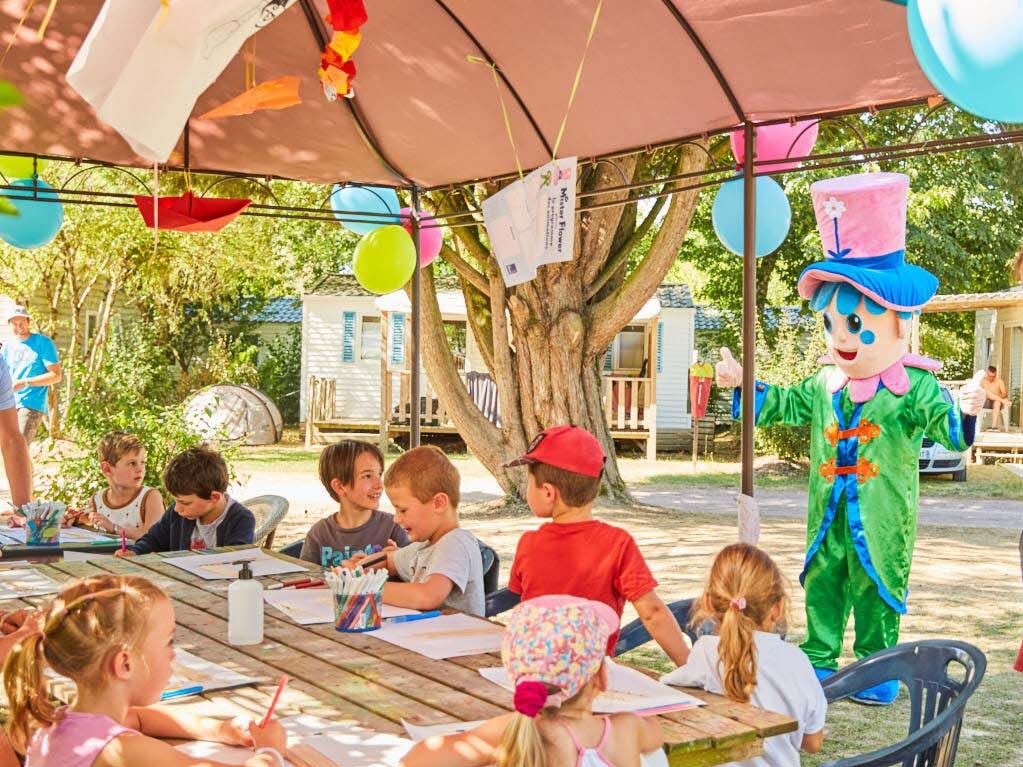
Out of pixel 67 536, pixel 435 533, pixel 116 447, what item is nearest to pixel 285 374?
pixel 116 447

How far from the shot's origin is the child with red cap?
11.3ft

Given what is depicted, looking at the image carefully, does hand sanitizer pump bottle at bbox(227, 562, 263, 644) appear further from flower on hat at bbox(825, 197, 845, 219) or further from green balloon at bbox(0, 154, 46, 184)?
green balloon at bbox(0, 154, 46, 184)

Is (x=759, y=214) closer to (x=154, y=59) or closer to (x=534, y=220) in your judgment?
(x=534, y=220)

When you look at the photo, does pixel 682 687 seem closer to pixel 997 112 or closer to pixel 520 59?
pixel 997 112

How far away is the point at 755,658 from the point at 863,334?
2.93m

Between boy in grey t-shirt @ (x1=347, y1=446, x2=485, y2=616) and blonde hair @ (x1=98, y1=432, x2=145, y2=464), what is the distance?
91.3 inches

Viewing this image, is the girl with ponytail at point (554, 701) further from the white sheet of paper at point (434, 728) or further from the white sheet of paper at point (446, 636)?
the white sheet of paper at point (446, 636)

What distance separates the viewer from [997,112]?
129 inches

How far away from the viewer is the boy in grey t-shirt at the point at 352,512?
4.44m

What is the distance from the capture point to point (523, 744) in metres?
2.03

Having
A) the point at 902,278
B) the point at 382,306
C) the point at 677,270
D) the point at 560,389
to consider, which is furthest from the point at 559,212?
the point at 677,270

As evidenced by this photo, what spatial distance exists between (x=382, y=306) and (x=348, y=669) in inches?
734

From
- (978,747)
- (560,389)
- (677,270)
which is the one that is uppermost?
(677,270)

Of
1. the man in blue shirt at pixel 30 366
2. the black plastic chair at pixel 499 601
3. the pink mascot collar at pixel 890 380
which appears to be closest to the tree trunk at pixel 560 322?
the man in blue shirt at pixel 30 366
